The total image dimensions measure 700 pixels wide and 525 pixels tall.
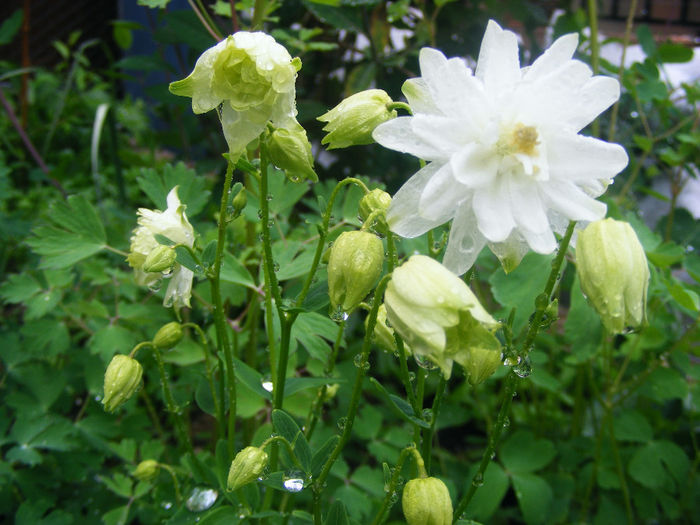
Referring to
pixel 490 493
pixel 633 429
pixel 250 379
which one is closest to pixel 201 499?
pixel 250 379

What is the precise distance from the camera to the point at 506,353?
0.56 meters

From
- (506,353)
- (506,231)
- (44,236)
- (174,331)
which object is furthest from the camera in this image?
(44,236)

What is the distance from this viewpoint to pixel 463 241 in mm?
511

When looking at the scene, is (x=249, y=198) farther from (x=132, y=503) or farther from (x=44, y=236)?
(x=132, y=503)

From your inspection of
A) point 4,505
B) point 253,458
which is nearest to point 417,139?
point 253,458

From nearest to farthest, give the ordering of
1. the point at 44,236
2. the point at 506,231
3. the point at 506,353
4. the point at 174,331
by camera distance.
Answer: the point at 506,231 → the point at 506,353 → the point at 174,331 → the point at 44,236

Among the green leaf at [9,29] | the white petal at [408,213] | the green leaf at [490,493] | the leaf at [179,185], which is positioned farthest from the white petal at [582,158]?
the green leaf at [9,29]

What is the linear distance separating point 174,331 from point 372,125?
1.14 feet

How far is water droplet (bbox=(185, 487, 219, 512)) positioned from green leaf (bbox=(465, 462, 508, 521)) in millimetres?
562

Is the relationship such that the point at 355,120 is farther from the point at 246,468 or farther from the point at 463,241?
the point at 246,468

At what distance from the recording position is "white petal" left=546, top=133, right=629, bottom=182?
473 mm

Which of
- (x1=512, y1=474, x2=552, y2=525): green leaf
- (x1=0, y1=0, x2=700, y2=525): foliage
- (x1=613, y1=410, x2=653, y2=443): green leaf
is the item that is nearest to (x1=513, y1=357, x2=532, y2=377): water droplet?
(x1=0, y1=0, x2=700, y2=525): foliage

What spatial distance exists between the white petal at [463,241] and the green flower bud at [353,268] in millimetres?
64

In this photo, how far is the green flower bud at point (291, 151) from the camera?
54cm
